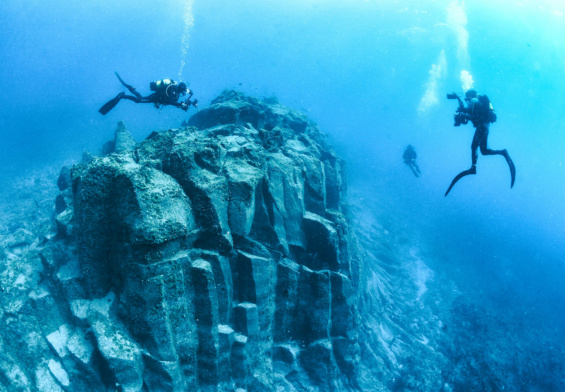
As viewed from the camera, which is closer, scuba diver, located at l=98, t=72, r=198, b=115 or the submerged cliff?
the submerged cliff

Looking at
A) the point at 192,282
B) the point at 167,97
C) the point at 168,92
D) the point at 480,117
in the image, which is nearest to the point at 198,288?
the point at 192,282

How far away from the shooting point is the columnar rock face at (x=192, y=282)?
267 inches

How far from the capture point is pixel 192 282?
755cm

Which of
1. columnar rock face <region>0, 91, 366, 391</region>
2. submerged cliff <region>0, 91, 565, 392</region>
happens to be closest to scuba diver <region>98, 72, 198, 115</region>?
submerged cliff <region>0, 91, 565, 392</region>

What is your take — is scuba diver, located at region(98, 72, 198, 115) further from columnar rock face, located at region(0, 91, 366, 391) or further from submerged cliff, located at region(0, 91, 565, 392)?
columnar rock face, located at region(0, 91, 366, 391)

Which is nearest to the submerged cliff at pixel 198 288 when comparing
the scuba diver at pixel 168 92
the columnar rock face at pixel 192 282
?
the columnar rock face at pixel 192 282

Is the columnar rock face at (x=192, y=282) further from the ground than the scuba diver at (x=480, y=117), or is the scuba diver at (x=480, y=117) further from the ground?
the scuba diver at (x=480, y=117)

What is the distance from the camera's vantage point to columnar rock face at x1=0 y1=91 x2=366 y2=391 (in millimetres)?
6777

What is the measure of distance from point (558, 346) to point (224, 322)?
30371 mm

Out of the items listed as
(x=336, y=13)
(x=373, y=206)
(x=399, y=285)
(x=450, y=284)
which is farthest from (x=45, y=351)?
(x=336, y=13)

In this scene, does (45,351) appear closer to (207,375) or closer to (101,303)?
(101,303)

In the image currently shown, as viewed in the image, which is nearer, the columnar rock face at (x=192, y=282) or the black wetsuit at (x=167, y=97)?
the columnar rock face at (x=192, y=282)

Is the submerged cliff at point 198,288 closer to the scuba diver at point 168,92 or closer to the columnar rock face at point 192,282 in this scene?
the columnar rock face at point 192,282

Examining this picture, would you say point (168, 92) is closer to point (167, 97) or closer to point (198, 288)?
point (167, 97)
